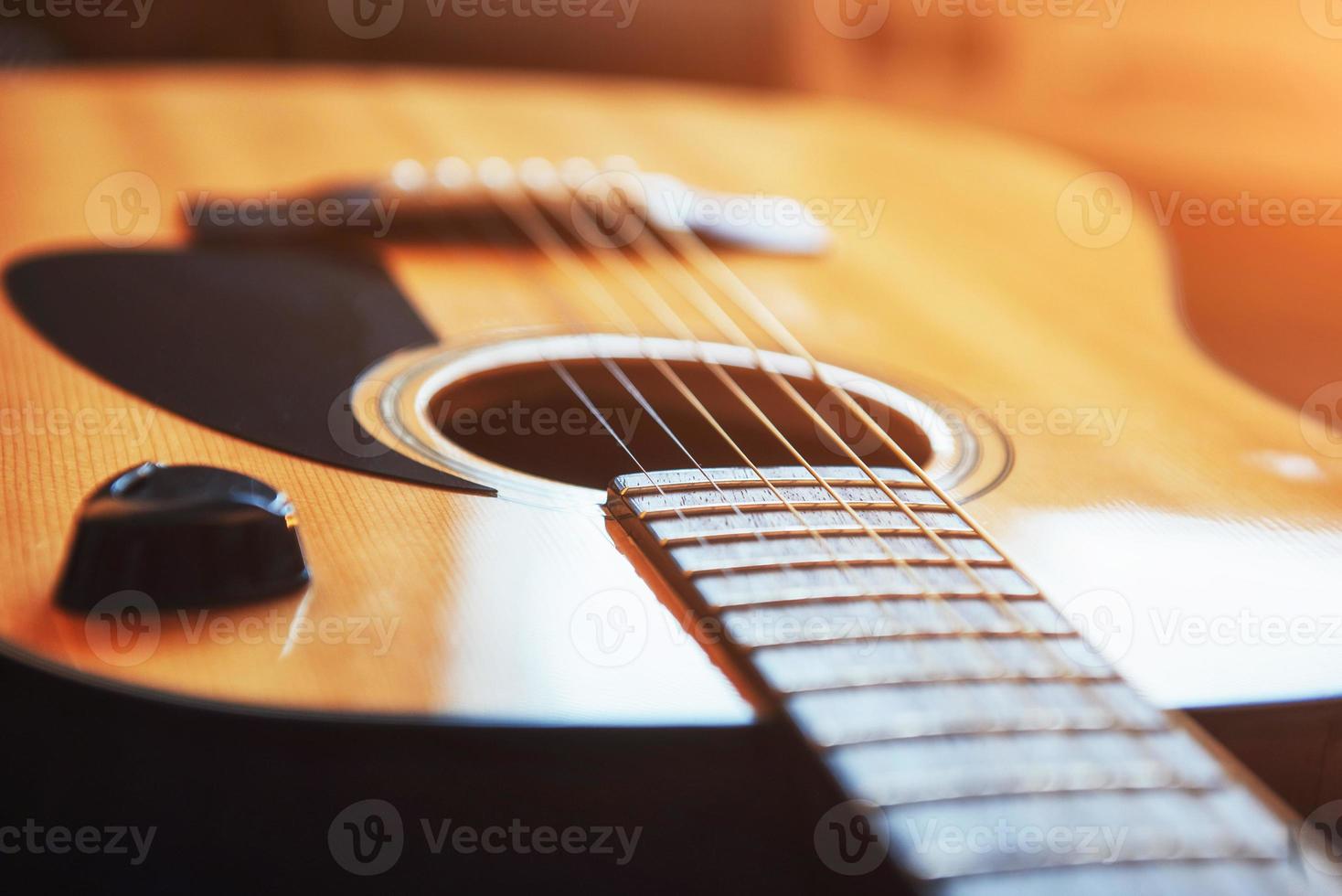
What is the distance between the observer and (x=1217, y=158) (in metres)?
1.84

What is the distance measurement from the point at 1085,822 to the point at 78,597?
0.30 metres

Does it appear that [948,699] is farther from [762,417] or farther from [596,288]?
[596,288]

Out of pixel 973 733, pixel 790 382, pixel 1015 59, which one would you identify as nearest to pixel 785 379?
pixel 790 382

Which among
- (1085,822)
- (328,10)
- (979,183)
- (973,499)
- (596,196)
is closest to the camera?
(1085,822)

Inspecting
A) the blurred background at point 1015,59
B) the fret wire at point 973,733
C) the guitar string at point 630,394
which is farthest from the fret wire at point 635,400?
the blurred background at point 1015,59

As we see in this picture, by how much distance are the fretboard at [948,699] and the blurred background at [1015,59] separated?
0.95 metres

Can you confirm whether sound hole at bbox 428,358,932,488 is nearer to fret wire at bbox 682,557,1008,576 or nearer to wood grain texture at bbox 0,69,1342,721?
wood grain texture at bbox 0,69,1342,721

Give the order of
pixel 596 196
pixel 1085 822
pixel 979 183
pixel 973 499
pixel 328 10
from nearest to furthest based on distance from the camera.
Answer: pixel 1085 822
pixel 973 499
pixel 596 196
pixel 979 183
pixel 328 10

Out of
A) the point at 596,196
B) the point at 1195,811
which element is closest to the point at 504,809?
the point at 1195,811

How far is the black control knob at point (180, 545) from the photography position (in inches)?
15.0

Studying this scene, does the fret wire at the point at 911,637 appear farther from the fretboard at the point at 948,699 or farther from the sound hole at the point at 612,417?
the sound hole at the point at 612,417

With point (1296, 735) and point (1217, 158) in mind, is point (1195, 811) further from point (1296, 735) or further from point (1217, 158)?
point (1217, 158)

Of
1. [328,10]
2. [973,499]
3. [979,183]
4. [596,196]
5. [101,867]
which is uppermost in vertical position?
[328,10]

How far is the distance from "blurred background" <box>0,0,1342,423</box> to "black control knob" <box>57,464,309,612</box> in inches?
43.7
